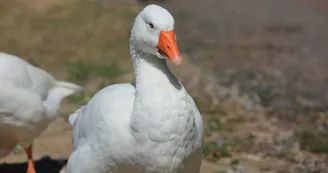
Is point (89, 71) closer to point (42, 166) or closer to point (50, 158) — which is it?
point (50, 158)

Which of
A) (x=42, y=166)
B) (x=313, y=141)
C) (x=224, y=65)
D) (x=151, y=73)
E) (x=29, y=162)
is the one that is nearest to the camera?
(x=151, y=73)

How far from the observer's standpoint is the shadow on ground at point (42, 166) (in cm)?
809

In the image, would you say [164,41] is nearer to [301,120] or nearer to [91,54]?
[301,120]

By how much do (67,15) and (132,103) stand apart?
9.06 meters

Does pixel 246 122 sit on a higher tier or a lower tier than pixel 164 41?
lower

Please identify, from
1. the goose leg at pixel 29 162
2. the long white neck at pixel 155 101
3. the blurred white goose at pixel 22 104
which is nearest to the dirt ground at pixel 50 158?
the goose leg at pixel 29 162

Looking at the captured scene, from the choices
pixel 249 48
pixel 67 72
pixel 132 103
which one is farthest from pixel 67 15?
pixel 132 103

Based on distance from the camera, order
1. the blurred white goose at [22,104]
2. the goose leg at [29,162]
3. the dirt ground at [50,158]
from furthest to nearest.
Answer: the dirt ground at [50,158], the goose leg at [29,162], the blurred white goose at [22,104]

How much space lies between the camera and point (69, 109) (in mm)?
10172

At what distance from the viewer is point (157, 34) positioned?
203 inches

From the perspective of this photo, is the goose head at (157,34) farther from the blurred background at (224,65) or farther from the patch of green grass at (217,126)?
the patch of green grass at (217,126)

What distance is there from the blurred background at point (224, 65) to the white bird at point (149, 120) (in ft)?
8.76

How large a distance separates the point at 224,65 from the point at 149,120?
25.6ft

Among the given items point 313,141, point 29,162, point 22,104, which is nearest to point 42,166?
point 29,162
